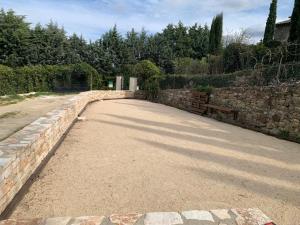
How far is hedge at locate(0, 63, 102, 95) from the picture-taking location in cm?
2294

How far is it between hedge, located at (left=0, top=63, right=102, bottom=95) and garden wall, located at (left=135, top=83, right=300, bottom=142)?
15869 millimetres

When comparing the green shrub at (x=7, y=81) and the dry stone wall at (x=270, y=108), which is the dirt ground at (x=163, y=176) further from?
the green shrub at (x=7, y=81)

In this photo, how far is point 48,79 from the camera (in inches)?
979

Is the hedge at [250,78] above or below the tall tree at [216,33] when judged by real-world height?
below

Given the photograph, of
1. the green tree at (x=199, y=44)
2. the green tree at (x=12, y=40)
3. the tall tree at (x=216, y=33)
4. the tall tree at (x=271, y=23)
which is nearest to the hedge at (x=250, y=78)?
the tall tree at (x=271, y=23)

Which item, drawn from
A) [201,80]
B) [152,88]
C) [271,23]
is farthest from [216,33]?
[201,80]

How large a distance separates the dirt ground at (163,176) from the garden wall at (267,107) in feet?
2.52

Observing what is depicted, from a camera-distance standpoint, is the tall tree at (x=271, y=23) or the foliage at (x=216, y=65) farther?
the tall tree at (x=271, y=23)

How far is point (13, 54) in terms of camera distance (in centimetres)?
2950

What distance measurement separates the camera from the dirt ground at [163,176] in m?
3.40

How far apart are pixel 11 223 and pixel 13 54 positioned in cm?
3047

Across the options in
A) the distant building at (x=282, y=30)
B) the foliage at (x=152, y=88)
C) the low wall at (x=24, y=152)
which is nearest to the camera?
the low wall at (x=24, y=152)

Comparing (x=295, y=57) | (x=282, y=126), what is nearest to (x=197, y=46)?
(x=295, y=57)

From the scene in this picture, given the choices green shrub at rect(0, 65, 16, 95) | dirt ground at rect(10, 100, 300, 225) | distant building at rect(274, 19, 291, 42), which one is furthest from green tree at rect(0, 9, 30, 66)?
dirt ground at rect(10, 100, 300, 225)
